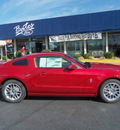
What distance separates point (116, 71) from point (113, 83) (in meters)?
0.36

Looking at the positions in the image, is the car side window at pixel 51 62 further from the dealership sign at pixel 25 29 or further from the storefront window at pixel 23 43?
the storefront window at pixel 23 43

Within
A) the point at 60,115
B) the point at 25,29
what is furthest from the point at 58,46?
the point at 60,115

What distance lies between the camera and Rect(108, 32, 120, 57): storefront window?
17672 mm

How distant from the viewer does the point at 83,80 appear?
455 centimetres

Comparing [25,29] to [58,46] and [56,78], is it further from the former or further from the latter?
[56,78]

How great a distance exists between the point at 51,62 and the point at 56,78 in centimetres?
54

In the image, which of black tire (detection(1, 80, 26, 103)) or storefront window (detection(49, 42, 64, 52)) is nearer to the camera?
black tire (detection(1, 80, 26, 103))

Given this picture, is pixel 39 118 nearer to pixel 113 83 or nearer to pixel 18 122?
pixel 18 122

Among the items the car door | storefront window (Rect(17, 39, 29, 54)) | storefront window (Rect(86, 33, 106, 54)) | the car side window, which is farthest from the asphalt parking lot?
storefront window (Rect(17, 39, 29, 54))

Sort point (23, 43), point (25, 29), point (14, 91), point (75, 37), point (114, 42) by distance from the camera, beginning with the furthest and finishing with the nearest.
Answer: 1. point (23, 43)
2. point (25, 29)
3. point (75, 37)
4. point (114, 42)
5. point (14, 91)

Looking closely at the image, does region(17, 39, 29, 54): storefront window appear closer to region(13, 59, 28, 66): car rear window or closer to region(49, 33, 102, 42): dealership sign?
region(49, 33, 102, 42): dealership sign

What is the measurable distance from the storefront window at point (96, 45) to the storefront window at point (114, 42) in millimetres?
673

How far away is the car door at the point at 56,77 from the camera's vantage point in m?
Answer: 4.57

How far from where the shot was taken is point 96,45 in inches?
723
